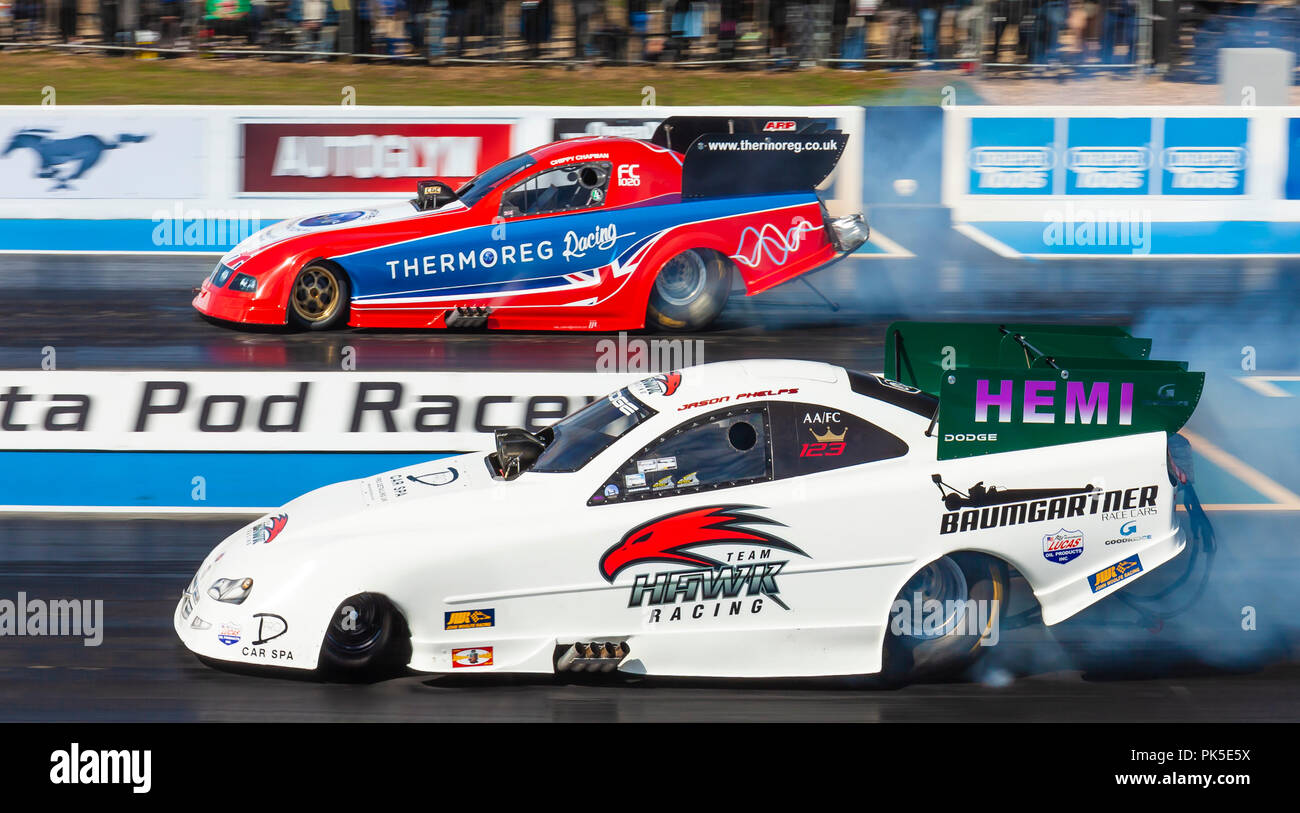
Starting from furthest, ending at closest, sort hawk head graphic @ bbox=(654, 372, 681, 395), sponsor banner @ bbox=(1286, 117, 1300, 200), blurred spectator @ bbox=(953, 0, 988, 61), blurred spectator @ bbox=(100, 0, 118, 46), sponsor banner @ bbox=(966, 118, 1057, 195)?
blurred spectator @ bbox=(100, 0, 118, 46) → blurred spectator @ bbox=(953, 0, 988, 61) → sponsor banner @ bbox=(966, 118, 1057, 195) → sponsor banner @ bbox=(1286, 117, 1300, 200) → hawk head graphic @ bbox=(654, 372, 681, 395)

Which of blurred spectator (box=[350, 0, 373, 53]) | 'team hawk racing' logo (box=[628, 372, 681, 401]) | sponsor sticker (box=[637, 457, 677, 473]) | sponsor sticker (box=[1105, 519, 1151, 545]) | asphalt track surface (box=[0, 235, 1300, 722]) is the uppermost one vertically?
blurred spectator (box=[350, 0, 373, 53])

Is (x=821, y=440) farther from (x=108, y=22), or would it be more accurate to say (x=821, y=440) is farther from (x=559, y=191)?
(x=108, y=22)

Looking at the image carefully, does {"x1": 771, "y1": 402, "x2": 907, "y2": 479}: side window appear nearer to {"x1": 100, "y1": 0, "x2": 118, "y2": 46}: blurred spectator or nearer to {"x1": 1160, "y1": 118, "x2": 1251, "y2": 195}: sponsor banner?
{"x1": 1160, "y1": 118, "x2": 1251, "y2": 195}: sponsor banner

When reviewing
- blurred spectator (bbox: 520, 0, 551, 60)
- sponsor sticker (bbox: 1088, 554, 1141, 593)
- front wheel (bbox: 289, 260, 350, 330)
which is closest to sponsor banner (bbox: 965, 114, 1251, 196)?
blurred spectator (bbox: 520, 0, 551, 60)

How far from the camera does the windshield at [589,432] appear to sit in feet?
19.8

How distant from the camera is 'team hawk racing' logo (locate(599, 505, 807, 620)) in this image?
19.1ft

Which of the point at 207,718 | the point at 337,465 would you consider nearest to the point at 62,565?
the point at 337,465

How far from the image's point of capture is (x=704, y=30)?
65.5ft

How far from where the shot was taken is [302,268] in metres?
11.1

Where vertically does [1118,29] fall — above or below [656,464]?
above

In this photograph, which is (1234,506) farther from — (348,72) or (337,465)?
(348,72)

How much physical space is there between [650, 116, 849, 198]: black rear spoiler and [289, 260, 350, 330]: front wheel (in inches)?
113

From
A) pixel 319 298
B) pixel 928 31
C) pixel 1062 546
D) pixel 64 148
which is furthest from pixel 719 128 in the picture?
pixel 928 31

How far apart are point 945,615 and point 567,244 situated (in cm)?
583
